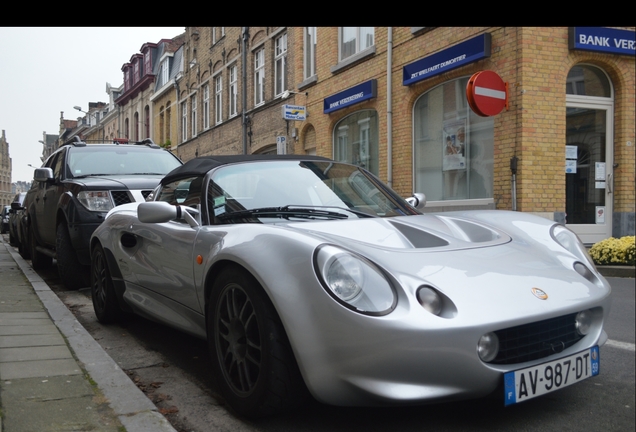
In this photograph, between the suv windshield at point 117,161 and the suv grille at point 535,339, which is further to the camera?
the suv windshield at point 117,161

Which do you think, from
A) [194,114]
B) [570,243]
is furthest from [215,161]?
[194,114]

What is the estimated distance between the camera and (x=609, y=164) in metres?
10.9

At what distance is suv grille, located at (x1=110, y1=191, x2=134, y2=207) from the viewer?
6582mm

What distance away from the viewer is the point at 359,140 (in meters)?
15.4

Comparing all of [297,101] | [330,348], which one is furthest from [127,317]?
[297,101]

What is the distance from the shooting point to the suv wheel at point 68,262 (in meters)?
6.71

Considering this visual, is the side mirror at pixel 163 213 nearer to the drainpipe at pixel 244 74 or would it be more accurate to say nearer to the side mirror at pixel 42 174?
the side mirror at pixel 42 174

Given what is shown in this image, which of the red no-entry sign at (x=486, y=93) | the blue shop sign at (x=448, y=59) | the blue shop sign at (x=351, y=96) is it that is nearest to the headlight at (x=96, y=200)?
the red no-entry sign at (x=486, y=93)

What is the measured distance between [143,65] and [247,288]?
2753 cm

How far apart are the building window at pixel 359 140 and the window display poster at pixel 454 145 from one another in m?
2.55

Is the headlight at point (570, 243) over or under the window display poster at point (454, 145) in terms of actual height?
under

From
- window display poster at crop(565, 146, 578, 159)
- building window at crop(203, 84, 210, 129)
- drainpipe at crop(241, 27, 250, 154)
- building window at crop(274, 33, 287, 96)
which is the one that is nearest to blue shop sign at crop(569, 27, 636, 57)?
window display poster at crop(565, 146, 578, 159)

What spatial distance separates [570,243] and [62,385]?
A: 2823 mm

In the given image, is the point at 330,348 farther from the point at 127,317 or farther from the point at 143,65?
the point at 143,65
